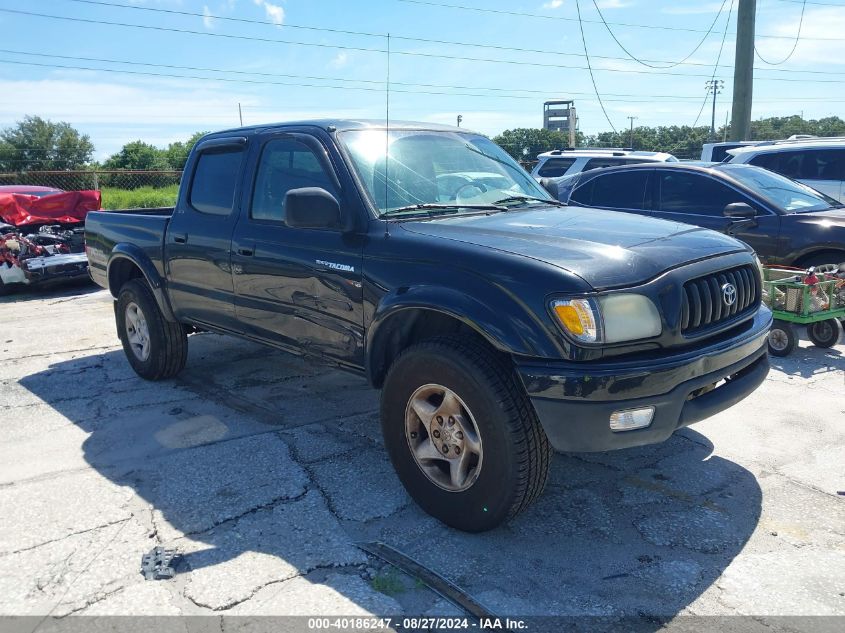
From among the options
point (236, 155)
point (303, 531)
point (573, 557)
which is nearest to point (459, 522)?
point (573, 557)

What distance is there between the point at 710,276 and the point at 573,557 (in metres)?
1.43

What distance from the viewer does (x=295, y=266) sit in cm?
418

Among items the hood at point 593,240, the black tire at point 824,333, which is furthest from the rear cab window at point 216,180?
the black tire at point 824,333

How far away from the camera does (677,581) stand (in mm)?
2980

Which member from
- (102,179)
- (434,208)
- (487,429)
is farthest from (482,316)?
(102,179)

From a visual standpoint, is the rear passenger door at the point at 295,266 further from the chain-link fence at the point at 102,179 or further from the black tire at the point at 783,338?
the chain-link fence at the point at 102,179

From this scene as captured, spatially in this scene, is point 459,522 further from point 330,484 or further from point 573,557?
point 330,484

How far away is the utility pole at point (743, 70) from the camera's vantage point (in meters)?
15.9

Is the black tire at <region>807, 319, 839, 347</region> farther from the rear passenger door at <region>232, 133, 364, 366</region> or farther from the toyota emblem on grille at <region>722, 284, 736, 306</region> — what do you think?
the rear passenger door at <region>232, 133, 364, 366</region>

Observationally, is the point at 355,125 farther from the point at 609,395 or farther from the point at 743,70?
the point at 743,70

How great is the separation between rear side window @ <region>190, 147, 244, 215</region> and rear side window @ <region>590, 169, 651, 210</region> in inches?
189

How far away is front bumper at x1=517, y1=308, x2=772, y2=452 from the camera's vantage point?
2.92 metres

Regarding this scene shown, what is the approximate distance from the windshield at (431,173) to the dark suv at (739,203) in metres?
2.78

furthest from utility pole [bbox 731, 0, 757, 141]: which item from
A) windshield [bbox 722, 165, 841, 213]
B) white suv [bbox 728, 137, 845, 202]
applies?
windshield [bbox 722, 165, 841, 213]
